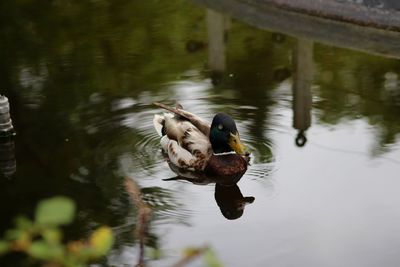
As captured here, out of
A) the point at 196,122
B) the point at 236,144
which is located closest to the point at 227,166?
the point at 236,144

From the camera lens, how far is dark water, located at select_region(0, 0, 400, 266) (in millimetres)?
6398

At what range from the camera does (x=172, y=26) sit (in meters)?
12.3

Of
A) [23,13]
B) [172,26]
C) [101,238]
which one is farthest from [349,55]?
[101,238]

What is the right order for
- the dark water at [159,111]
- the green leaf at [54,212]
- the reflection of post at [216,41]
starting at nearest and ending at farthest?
1. the green leaf at [54,212]
2. the dark water at [159,111]
3. the reflection of post at [216,41]

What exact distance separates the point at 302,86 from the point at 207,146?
8.56 feet

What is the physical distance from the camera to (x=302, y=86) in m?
9.75

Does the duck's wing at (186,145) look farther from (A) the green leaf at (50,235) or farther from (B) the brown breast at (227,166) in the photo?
(A) the green leaf at (50,235)

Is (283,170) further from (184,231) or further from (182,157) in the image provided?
(184,231)

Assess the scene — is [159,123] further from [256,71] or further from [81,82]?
[256,71]

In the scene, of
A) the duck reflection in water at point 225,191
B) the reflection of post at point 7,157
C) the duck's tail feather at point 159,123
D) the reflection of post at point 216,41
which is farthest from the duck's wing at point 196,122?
Answer: the reflection of post at point 216,41

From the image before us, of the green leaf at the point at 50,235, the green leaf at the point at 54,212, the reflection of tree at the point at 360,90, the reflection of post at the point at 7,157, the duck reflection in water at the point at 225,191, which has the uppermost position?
the green leaf at the point at 54,212

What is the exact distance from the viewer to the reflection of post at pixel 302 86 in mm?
8609

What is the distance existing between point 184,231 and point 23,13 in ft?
24.5

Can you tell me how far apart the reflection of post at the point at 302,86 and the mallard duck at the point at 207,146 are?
1.06m
